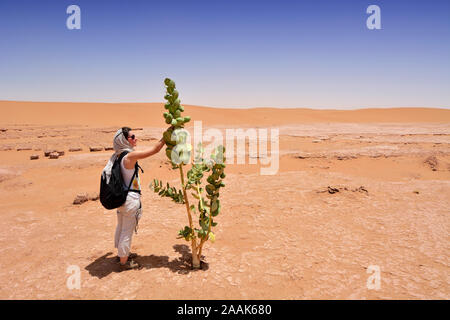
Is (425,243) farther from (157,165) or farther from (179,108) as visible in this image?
(157,165)

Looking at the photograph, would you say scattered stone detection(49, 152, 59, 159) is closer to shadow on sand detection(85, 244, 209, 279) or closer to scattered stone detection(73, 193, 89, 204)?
scattered stone detection(73, 193, 89, 204)

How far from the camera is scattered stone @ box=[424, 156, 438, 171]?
861 centimetres

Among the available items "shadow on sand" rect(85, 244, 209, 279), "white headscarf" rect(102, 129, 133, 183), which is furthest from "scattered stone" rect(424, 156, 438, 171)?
"white headscarf" rect(102, 129, 133, 183)

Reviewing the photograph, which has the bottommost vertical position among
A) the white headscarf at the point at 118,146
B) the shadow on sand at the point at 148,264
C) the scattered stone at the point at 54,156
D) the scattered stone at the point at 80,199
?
the shadow on sand at the point at 148,264

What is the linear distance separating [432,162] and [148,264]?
9.19m

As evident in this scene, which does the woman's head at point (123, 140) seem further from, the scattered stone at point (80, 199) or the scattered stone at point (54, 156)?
the scattered stone at point (54, 156)

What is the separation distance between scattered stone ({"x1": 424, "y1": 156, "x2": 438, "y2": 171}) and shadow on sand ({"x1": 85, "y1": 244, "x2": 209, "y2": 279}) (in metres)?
8.30

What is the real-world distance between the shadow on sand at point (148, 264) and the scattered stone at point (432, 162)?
8.30 meters

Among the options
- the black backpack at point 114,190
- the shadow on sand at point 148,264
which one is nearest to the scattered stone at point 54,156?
the shadow on sand at point 148,264

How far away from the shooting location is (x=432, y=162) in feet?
29.0

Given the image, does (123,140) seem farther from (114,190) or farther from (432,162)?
(432,162)

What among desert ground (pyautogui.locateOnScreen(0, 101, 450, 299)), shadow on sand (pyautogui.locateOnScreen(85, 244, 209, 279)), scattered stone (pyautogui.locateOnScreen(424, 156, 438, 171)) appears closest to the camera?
desert ground (pyautogui.locateOnScreen(0, 101, 450, 299))

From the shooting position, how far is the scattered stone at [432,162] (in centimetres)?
861
